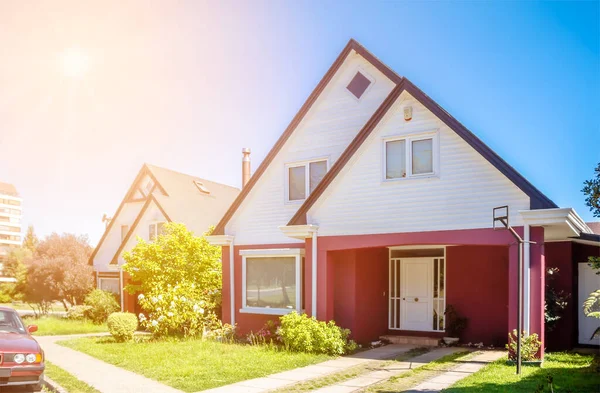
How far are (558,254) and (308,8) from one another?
381 inches

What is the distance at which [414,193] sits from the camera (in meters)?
12.9

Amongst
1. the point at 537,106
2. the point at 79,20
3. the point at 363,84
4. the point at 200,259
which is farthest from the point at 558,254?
the point at 79,20

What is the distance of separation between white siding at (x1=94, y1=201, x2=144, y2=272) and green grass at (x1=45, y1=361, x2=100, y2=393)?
15198 mm

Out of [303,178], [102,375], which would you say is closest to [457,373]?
[102,375]

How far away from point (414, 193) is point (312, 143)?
4703mm

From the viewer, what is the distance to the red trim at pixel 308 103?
15711mm

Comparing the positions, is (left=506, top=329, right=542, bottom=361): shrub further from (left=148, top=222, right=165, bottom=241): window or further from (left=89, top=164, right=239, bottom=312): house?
(left=148, top=222, right=165, bottom=241): window

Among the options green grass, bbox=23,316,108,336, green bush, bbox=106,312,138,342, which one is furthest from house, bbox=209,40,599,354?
green grass, bbox=23,316,108,336

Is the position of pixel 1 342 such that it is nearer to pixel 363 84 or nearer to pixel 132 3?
pixel 132 3

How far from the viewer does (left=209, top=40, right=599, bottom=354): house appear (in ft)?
38.8

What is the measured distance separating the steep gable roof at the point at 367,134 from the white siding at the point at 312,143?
166mm

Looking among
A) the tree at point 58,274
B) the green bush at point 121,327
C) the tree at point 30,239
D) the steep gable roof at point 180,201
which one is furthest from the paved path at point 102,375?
the tree at point 30,239

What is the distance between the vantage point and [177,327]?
54.1 feet

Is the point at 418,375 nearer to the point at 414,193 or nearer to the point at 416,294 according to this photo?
the point at 414,193
